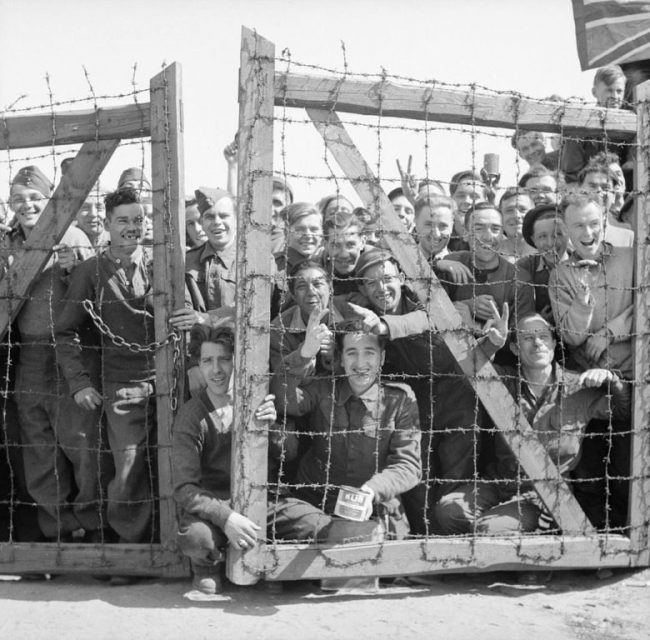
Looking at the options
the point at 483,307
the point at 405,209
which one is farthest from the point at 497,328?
the point at 405,209

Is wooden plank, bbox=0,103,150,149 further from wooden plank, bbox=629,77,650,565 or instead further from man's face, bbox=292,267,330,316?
wooden plank, bbox=629,77,650,565

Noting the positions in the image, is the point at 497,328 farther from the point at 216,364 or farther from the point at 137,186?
the point at 137,186

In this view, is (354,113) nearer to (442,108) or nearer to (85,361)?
(442,108)

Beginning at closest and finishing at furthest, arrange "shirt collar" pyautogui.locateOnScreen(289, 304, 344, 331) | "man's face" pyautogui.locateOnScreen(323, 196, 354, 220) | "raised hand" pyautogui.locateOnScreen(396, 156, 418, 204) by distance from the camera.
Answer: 1. "shirt collar" pyautogui.locateOnScreen(289, 304, 344, 331)
2. "man's face" pyautogui.locateOnScreen(323, 196, 354, 220)
3. "raised hand" pyautogui.locateOnScreen(396, 156, 418, 204)

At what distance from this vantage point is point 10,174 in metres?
6.18

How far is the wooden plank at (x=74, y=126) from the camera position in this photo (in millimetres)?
5867

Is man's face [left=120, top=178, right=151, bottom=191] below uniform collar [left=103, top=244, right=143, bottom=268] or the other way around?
the other way around

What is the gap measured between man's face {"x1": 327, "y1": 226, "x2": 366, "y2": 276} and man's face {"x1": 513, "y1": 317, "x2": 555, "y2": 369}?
3.88 ft

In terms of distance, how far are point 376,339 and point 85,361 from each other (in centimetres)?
200

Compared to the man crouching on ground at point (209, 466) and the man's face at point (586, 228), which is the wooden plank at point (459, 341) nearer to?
the man's face at point (586, 228)

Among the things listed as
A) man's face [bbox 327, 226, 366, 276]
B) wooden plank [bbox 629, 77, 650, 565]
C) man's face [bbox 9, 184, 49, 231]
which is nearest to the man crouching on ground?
man's face [bbox 327, 226, 366, 276]

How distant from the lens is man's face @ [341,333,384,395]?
5668mm

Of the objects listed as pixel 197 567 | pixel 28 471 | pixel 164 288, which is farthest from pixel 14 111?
pixel 197 567

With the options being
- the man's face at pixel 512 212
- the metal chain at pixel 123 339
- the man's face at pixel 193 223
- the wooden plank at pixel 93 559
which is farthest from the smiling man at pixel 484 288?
the wooden plank at pixel 93 559
